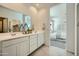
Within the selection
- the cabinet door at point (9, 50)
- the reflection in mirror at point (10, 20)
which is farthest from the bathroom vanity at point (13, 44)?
the reflection in mirror at point (10, 20)

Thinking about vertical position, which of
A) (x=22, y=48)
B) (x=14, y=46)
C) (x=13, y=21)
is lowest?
(x=22, y=48)

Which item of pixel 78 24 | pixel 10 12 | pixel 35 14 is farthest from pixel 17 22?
pixel 78 24

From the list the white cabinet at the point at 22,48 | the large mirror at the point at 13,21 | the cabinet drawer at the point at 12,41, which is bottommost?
the white cabinet at the point at 22,48

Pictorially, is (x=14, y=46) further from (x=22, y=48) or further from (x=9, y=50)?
(x=22, y=48)

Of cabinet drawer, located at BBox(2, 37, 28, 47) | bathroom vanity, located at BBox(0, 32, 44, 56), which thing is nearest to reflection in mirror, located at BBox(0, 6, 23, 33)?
bathroom vanity, located at BBox(0, 32, 44, 56)

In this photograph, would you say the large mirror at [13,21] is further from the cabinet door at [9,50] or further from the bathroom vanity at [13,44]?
the cabinet door at [9,50]

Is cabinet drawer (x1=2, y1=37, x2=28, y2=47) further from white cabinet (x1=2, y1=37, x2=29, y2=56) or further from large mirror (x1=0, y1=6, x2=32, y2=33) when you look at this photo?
large mirror (x1=0, y1=6, x2=32, y2=33)

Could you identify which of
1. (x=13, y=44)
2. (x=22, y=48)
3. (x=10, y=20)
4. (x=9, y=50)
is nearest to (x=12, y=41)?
(x=13, y=44)

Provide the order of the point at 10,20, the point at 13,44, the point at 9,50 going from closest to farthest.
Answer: the point at 9,50
the point at 13,44
the point at 10,20

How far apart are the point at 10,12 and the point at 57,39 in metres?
1.50

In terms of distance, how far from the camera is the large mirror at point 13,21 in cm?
247

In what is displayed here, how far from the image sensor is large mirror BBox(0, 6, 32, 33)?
2.47 m

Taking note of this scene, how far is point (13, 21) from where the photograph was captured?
2.76 meters

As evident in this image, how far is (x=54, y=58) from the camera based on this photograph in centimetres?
182
